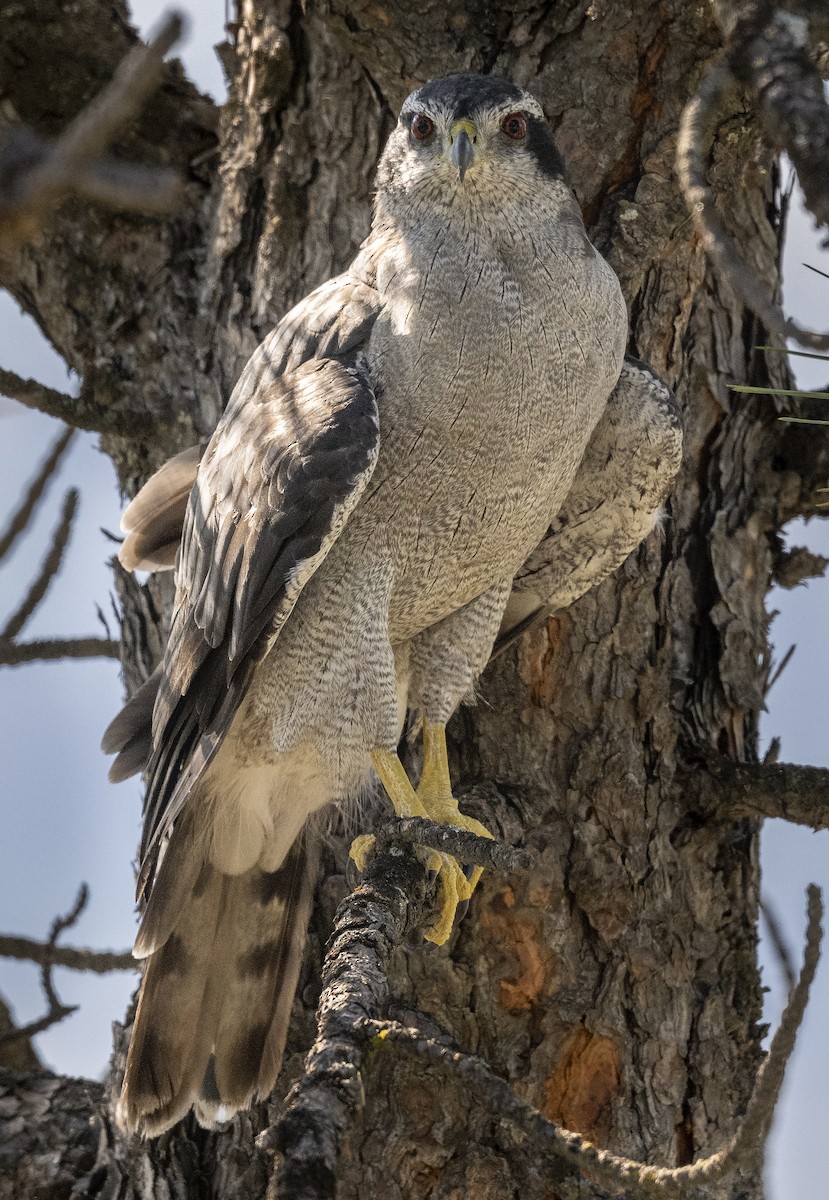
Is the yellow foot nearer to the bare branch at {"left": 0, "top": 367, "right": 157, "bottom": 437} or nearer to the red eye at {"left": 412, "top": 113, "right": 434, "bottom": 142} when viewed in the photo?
the bare branch at {"left": 0, "top": 367, "right": 157, "bottom": 437}

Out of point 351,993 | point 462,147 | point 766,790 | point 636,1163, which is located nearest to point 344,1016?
point 351,993

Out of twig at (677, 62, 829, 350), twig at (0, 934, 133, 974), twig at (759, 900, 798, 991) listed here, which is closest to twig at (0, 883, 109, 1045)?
twig at (0, 934, 133, 974)

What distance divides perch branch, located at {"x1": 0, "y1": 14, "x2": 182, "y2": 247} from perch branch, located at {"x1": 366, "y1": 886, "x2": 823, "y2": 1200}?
5.39ft

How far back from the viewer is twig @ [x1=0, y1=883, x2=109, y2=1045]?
14.5ft

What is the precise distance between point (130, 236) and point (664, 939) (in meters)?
3.25

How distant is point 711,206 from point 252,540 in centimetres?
184

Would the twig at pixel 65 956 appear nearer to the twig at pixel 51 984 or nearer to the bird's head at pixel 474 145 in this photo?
the twig at pixel 51 984

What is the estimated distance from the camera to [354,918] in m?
2.95

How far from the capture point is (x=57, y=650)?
16.2 feet

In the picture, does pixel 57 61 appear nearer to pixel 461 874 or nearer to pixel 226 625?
pixel 226 625

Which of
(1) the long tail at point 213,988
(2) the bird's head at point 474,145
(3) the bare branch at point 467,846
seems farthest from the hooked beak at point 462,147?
(1) the long tail at point 213,988

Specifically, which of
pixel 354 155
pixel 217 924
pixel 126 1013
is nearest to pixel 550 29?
pixel 354 155

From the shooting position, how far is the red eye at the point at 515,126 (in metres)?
3.80

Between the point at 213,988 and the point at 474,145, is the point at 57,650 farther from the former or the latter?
the point at 474,145
